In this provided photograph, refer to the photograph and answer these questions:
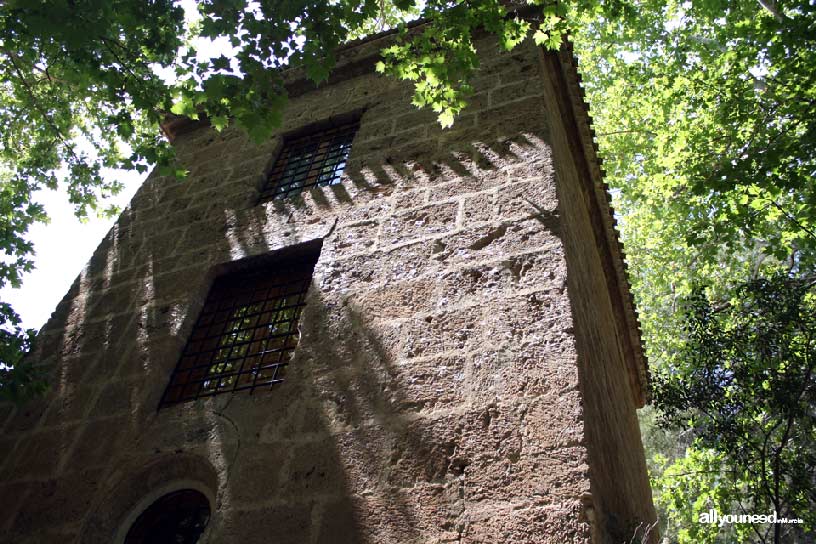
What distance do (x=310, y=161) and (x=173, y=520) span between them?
2.88m

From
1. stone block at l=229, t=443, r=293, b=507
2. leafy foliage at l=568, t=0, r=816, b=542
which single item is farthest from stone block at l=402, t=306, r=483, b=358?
leafy foliage at l=568, t=0, r=816, b=542

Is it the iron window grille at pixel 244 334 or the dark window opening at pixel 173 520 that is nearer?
the dark window opening at pixel 173 520

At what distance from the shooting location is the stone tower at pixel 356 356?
2455 mm

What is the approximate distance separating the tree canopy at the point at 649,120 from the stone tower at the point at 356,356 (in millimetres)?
403

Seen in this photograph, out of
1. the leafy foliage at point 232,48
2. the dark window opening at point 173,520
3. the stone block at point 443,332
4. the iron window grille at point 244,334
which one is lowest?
the dark window opening at point 173,520

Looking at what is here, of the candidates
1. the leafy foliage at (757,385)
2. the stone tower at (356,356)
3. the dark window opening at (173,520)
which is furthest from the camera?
the leafy foliage at (757,385)

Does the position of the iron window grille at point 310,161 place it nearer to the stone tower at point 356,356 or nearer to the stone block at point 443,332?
the stone tower at point 356,356

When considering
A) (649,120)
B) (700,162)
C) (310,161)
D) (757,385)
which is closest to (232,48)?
(310,161)

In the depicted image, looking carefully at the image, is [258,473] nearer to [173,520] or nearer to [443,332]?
[173,520]

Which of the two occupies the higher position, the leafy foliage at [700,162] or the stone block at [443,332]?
the leafy foliage at [700,162]

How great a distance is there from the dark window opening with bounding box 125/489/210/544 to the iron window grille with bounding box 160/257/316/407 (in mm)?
576

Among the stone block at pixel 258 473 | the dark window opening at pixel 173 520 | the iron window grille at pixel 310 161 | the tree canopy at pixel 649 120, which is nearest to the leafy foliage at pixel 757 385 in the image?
the tree canopy at pixel 649 120

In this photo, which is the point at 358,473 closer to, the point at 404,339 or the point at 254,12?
the point at 404,339

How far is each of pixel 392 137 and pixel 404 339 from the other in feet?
6.51
